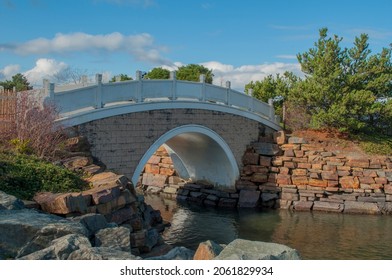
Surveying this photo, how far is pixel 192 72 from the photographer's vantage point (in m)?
32.2

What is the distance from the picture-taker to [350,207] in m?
14.5

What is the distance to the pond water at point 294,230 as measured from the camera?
1073 cm

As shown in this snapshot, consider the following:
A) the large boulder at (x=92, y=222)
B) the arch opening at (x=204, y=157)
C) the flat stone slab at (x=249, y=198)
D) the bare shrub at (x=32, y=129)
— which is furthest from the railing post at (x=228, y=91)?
the large boulder at (x=92, y=222)

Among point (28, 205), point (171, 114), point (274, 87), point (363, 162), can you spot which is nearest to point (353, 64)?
point (363, 162)

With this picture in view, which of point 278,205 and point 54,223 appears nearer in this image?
point 54,223

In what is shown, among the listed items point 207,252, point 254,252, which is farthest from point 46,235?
point 254,252

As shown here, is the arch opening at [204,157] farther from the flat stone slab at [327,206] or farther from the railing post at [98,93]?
the railing post at [98,93]

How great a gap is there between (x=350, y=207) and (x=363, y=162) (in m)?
1.76

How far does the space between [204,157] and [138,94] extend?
648cm

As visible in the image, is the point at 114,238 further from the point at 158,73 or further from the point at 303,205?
the point at 158,73

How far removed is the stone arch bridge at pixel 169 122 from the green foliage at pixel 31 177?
175 cm

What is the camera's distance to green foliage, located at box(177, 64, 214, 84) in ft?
103

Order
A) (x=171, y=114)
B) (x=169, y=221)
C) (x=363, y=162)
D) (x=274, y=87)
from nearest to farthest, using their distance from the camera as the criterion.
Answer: (x=171, y=114) < (x=169, y=221) < (x=363, y=162) < (x=274, y=87)
